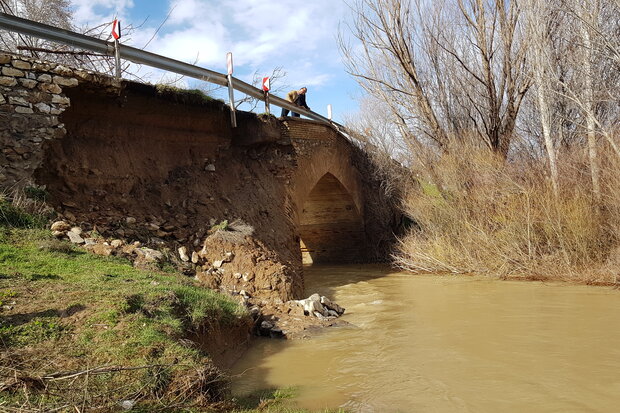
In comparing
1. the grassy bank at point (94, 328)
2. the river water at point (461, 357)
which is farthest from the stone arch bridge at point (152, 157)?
the river water at point (461, 357)

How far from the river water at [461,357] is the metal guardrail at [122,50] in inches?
208

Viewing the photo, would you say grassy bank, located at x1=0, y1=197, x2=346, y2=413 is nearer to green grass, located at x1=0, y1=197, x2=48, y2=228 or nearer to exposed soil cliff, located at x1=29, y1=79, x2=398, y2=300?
green grass, located at x1=0, y1=197, x2=48, y2=228

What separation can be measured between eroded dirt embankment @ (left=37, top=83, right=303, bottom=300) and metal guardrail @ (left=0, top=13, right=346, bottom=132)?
1.78ft

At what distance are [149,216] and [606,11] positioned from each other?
33.9 feet

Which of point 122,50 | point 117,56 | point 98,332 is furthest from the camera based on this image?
point 122,50

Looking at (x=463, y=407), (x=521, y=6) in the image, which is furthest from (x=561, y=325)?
(x=521, y=6)

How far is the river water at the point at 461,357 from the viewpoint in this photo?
460cm

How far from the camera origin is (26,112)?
7141 mm

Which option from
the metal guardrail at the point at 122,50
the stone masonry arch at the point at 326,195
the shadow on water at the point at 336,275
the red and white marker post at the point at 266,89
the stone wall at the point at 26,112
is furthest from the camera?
the stone masonry arch at the point at 326,195

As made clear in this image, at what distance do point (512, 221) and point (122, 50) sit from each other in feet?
29.8

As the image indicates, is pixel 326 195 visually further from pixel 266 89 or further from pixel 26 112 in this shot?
pixel 26 112

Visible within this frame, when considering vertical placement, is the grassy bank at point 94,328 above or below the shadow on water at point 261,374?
above

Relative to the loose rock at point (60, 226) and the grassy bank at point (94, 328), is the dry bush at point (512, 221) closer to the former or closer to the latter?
the grassy bank at point (94, 328)

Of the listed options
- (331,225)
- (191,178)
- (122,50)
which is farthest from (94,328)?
(331,225)
